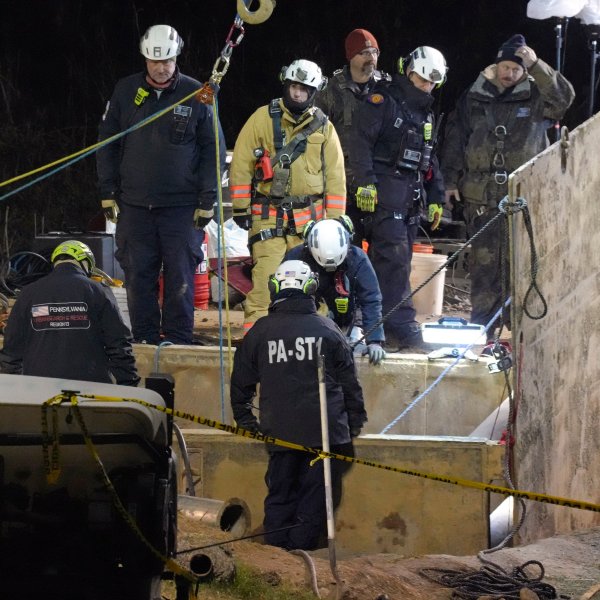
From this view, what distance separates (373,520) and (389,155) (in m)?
4.10

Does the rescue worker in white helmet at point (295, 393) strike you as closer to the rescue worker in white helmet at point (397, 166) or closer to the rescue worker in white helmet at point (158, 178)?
the rescue worker in white helmet at point (158, 178)

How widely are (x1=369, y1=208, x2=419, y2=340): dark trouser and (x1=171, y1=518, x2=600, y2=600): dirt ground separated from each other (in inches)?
173

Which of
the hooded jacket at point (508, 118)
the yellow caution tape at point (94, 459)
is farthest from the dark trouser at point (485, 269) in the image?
the yellow caution tape at point (94, 459)

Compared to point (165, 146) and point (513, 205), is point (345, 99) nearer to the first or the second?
point (165, 146)

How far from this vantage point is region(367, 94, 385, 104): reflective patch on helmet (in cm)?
1235

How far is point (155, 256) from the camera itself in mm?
11703

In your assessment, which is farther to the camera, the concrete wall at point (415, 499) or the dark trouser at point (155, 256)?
the dark trouser at point (155, 256)

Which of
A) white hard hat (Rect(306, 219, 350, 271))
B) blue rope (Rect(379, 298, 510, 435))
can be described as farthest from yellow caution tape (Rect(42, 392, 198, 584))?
blue rope (Rect(379, 298, 510, 435))

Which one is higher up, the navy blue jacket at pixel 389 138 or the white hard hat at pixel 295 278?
the navy blue jacket at pixel 389 138

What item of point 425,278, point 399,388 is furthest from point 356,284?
point 425,278

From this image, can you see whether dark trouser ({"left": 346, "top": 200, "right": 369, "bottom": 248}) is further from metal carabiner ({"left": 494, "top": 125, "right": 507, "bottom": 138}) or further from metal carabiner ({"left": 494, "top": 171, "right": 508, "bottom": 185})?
metal carabiner ({"left": 494, "top": 125, "right": 507, "bottom": 138})

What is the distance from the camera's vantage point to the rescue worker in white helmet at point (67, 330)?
8.73 metres

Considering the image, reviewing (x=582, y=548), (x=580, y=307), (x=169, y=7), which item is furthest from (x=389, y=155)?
(x=169, y=7)

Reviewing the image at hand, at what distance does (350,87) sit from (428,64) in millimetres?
732
